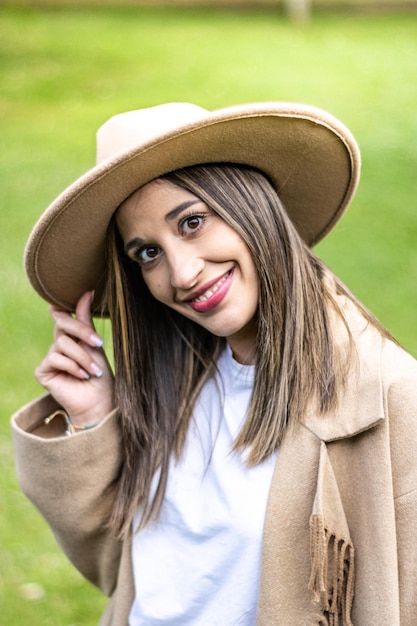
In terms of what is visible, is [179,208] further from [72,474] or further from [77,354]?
[72,474]

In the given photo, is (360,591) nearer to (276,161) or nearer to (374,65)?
(276,161)

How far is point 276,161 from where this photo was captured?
2.29m

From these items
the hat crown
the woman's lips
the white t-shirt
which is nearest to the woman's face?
the woman's lips

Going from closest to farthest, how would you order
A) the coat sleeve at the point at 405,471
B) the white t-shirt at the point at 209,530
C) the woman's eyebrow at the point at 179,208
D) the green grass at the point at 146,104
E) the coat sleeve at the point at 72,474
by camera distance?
the coat sleeve at the point at 405,471
the woman's eyebrow at the point at 179,208
the white t-shirt at the point at 209,530
the coat sleeve at the point at 72,474
the green grass at the point at 146,104

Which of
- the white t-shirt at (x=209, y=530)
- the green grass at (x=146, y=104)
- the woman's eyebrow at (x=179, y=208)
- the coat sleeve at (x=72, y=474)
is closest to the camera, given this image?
the woman's eyebrow at (x=179, y=208)

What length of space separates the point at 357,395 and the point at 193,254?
498 mm

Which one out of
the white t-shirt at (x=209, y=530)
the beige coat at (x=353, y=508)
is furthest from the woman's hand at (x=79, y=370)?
the beige coat at (x=353, y=508)

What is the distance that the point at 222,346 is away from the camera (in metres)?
2.54

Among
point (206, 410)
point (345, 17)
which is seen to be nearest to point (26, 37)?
point (345, 17)

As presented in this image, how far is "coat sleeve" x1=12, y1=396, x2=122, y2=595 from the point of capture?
254 cm

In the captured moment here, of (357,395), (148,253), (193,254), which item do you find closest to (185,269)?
(193,254)

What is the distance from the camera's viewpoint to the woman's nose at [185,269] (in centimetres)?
216

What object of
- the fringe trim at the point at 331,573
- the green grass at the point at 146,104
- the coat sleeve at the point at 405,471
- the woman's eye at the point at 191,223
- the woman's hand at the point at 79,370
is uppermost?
the green grass at the point at 146,104

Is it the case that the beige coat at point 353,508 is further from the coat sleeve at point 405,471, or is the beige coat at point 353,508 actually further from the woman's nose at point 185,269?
the woman's nose at point 185,269
